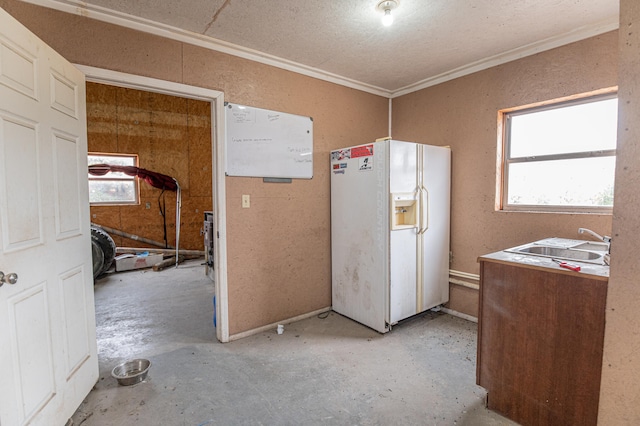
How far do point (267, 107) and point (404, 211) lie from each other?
1.67 meters

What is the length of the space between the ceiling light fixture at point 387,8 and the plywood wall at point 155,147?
5309 mm

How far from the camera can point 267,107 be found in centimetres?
288

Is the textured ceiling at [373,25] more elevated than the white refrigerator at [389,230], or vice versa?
the textured ceiling at [373,25]

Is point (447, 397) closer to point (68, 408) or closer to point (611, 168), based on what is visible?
point (611, 168)

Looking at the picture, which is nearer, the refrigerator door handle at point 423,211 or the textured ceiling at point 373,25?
the textured ceiling at point 373,25

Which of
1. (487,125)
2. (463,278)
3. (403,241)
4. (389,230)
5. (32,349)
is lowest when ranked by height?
(463,278)

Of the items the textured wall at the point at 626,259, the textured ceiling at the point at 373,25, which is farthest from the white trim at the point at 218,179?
the textured wall at the point at 626,259

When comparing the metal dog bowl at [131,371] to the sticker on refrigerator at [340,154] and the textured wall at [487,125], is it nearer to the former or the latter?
the sticker on refrigerator at [340,154]

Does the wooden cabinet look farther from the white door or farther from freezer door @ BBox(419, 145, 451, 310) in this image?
the white door

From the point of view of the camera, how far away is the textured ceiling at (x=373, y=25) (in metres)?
2.05

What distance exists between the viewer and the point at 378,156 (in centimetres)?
278

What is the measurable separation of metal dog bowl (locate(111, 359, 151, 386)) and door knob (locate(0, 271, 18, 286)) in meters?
1.10

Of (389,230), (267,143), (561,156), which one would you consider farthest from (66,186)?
(561,156)

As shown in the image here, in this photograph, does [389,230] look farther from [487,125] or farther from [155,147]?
[155,147]
